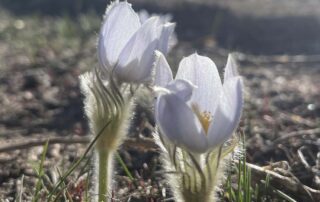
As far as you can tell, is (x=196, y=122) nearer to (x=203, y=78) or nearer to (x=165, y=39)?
(x=203, y=78)

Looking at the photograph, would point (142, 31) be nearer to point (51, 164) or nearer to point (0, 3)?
point (51, 164)

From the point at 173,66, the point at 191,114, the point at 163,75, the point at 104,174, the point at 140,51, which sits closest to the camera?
the point at 191,114

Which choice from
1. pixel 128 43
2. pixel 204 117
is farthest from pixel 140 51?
pixel 204 117

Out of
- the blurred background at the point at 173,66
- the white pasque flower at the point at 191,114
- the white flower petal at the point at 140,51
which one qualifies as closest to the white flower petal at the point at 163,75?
the white pasque flower at the point at 191,114

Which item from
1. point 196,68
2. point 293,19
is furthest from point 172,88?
point 293,19

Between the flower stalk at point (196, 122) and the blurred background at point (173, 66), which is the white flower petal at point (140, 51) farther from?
the blurred background at point (173, 66)

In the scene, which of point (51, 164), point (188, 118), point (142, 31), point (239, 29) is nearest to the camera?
point (188, 118)

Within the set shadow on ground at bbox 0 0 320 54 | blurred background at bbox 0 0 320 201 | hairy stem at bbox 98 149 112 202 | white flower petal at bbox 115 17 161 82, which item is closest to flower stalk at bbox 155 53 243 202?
white flower petal at bbox 115 17 161 82
